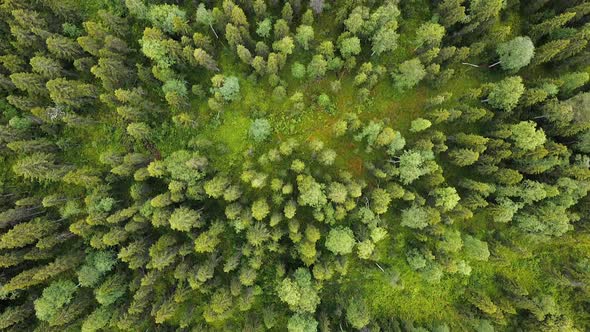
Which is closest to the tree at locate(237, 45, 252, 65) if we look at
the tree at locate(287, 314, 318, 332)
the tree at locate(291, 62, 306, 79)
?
the tree at locate(291, 62, 306, 79)

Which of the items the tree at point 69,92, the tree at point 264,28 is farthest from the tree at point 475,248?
the tree at point 69,92

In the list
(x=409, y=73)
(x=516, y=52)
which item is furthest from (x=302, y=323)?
(x=516, y=52)

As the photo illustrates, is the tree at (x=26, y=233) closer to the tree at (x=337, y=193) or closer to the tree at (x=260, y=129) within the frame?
the tree at (x=260, y=129)

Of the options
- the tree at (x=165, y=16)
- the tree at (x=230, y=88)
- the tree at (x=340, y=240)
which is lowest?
the tree at (x=340, y=240)

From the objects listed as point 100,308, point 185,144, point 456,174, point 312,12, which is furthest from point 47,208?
point 456,174

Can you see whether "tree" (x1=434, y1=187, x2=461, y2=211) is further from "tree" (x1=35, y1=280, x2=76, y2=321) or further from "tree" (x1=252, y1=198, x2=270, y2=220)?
"tree" (x1=35, y1=280, x2=76, y2=321)

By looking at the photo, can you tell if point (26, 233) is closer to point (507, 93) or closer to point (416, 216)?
point (416, 216)
